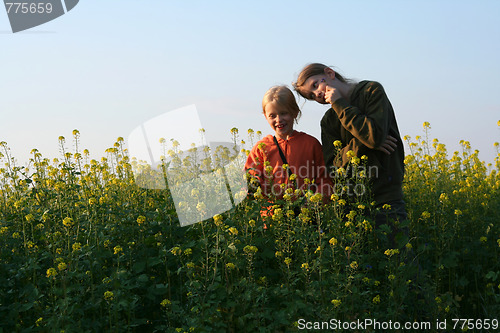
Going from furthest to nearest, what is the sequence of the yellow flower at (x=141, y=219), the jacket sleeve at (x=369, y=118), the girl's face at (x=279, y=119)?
the girl's face at (x=279, y=119)
the jacket sleeve at (x=369, y=118)
the yellow flower at (x=141, y=219)

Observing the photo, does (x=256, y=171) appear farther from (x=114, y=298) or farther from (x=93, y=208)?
(x=114, y=298)

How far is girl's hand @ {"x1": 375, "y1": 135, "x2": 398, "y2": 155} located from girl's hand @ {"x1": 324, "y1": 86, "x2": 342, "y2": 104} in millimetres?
593

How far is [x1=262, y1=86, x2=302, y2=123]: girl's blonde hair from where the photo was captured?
4.86 meters

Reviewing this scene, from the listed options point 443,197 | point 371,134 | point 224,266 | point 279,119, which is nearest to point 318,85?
point 279,119

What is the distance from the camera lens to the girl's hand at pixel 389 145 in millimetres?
4289

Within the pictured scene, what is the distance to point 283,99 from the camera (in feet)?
15.9

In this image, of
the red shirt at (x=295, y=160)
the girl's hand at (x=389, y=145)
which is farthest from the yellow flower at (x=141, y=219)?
the girl's hand at (x=389, y=145)

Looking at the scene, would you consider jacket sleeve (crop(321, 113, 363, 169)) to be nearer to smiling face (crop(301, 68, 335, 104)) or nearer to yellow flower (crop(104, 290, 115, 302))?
smiling face (crop(301, 68, 335, 104))

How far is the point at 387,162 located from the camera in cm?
436

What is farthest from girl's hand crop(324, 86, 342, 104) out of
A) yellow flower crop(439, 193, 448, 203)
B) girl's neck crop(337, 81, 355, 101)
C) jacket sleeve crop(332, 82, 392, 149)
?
yellow flower crop(439, 193, 448, 203)

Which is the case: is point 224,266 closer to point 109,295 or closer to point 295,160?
point 109,295

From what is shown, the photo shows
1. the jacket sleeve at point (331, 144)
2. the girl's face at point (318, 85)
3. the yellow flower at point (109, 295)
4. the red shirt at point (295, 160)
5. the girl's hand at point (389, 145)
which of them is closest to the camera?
the yellow flower at point (109, 295)

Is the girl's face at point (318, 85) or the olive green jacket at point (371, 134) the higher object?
the girl's face at point (318, 85)

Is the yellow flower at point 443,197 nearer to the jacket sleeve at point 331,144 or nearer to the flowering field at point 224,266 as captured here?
the flowering field at point 224,266
